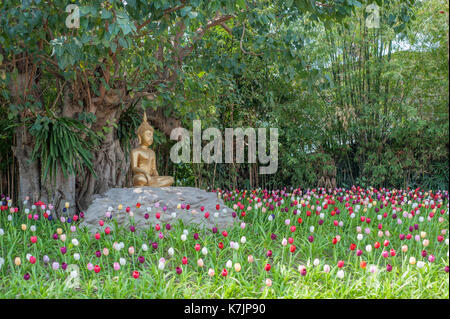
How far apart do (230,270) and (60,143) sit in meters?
2.54

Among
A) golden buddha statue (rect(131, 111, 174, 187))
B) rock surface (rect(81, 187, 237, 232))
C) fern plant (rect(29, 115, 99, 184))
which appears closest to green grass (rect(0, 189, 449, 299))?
rock surface (rect(81, 187, 237, 232))

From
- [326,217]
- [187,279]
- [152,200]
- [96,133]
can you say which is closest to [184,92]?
[96,133]

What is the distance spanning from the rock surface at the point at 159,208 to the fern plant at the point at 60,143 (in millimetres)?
491

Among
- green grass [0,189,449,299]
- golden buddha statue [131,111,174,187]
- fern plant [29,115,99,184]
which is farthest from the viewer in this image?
golden buddha statue [131,111,174,187]

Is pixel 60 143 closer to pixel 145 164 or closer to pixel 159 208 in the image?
pixel 145 164

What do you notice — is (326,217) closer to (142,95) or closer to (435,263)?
(435,263)

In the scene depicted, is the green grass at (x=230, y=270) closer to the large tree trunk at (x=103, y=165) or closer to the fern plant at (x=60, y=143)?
the fern plant at (x=60, y=143)

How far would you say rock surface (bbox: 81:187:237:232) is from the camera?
3.88 meters

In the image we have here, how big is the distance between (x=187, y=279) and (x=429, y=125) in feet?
16.7

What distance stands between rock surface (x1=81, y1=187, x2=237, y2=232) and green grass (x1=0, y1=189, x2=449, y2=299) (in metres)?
0.13

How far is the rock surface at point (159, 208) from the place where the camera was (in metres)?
3.88

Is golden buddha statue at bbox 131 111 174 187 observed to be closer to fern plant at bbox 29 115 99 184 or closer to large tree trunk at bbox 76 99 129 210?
large tree trunk at bbox 76 99 129 210

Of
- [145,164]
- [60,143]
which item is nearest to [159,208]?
[145,164]

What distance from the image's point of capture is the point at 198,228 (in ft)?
12.3
